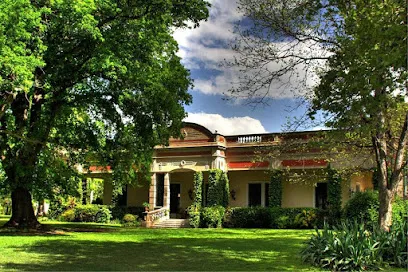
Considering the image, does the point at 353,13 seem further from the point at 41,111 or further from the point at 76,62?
the point at 41,111

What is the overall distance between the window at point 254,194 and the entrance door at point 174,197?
5.55 meters

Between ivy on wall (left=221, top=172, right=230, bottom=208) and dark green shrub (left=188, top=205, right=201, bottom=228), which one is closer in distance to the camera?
dark green shrub (left=188, top=205, right=201, bottom=228)

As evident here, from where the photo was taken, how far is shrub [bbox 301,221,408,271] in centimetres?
974

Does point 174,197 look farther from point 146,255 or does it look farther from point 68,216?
point 146,255

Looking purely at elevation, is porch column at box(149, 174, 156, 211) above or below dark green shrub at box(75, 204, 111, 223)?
above

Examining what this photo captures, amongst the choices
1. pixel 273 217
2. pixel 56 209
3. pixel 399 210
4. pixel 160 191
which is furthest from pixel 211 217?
pixel 56 209

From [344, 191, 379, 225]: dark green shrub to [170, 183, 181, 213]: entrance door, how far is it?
47.3 feet

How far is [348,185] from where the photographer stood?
26891 mm

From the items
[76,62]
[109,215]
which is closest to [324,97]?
[76,62]

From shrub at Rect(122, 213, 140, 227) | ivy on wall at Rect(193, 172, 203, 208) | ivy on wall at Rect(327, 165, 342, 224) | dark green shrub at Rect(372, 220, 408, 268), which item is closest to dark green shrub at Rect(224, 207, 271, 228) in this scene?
ivy on wall at Rect(193, 172, 203, 208)

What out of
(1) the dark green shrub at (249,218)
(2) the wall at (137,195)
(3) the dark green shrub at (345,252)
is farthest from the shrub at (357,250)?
(2) the wall at (137,195)

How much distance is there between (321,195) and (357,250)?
63.6 feet

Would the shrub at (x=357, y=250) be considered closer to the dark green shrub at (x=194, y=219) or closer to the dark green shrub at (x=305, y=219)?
the dark green shrub at (x=305, y=219)

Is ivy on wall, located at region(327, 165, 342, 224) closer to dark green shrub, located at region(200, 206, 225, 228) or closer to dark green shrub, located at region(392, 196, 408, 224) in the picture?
dark green shrub, located at region(392, 196, 408, 224)
